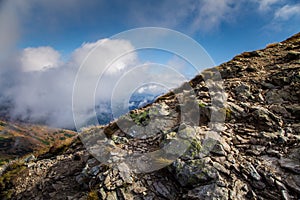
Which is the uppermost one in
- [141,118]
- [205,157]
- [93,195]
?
[141,118]

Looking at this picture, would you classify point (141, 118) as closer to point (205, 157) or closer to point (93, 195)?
point (205, 157)

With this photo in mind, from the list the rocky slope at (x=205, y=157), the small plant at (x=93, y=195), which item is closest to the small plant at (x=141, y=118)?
the rocky slope at (x=205, y=157)

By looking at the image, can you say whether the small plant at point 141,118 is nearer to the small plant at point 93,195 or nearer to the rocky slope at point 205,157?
the rocky slope at point 205,157

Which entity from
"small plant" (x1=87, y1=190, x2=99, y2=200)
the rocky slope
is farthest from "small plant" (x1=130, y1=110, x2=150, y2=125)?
"small plant" (x1=87, y1=190, x2=99, y2=200)

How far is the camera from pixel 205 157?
10273 millimetres

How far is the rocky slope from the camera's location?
914cm

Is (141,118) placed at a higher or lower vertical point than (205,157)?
higher

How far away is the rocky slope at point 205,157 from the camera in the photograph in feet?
30.0

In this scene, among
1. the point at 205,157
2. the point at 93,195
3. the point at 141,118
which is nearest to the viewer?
Result: the point at 93,195

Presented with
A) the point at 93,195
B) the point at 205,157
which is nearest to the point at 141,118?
the point at 205,157

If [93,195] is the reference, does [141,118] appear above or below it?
above

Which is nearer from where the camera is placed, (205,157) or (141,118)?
(205,157)

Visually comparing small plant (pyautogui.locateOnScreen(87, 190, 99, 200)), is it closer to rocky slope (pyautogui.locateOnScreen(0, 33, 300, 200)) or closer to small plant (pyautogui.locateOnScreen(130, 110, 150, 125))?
rocky slope (pyautogui.locateOnScreen(0, 33, 300, 200))

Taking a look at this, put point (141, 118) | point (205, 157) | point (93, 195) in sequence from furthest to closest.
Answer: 1. point (141, 118)
2. point (205, 157)
3. point (93, 195)
